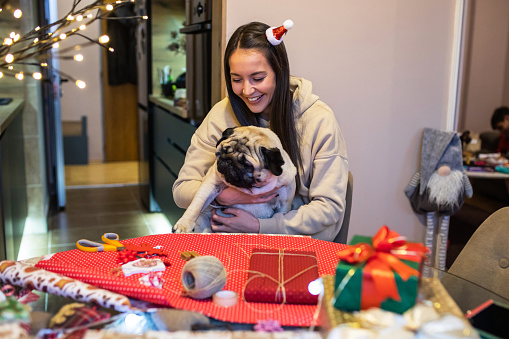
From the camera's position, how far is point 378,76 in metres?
2.62

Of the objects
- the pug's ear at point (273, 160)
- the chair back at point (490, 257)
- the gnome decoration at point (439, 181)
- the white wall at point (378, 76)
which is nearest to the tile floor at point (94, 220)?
the white wall at point (378, 76)

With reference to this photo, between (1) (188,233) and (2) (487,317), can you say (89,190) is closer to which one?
(1) (188,233)

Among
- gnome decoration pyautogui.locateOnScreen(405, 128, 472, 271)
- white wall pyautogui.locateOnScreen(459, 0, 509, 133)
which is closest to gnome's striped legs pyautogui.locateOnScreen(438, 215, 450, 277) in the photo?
gnome decoration pyautogui.locateOnScreen(405, 128, 472, 271)

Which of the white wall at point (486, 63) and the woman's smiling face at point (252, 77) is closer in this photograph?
the woman's smiling face at point (252, 77)

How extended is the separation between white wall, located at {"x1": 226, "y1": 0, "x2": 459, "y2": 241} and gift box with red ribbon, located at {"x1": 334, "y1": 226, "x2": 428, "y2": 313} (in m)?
1.62

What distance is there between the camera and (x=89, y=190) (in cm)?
531

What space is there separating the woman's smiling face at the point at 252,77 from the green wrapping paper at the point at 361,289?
2.97 ft

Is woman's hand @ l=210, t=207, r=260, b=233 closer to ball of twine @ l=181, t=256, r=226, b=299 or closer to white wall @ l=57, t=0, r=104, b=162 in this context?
ball of twine @ l=181, t=256, r=226, b=299

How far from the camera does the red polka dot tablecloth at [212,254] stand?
3.36ft

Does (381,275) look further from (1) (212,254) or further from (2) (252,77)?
(2) (252,77)

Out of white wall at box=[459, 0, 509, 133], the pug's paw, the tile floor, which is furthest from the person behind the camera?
white wall at box=[459, 0, 509, 133]

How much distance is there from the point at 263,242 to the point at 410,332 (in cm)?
66

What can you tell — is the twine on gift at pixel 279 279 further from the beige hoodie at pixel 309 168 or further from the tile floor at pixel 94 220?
the tile floor at pixel 94 220

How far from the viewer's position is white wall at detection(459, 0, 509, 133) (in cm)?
489
